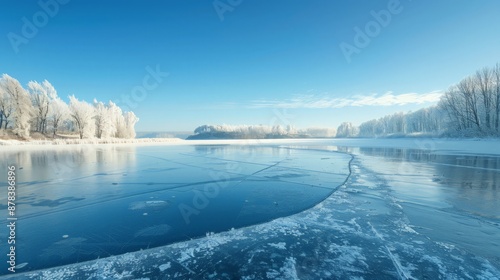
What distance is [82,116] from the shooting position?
4400cm

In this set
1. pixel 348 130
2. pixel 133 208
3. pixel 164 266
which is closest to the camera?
pixel 164 266

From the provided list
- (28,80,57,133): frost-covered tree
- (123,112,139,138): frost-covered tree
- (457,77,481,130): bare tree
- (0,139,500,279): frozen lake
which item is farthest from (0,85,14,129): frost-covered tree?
(457,77,481,130): bare tree

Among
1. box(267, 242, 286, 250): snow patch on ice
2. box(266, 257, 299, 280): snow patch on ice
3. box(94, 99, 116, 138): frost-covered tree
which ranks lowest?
box(267, 242, 286, 250): snow patch on ice

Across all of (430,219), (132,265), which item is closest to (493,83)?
(430,219)

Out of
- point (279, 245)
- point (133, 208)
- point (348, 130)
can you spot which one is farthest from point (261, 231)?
point (348, 130)

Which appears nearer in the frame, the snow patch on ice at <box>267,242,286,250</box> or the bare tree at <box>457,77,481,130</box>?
the snow patch on ice at <box>267,242,286,250</box>

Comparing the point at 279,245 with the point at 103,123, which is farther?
the point at 103,123

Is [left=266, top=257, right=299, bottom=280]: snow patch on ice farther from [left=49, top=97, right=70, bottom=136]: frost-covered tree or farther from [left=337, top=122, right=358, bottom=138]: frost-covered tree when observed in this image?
[left=337, top=122, right=358, bottom=138]: frost-covered tree

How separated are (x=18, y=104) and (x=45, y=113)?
19.1 ft

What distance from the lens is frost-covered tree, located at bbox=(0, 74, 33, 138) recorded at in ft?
117

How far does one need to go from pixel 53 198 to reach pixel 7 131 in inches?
1921

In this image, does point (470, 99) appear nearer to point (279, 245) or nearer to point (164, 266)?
point (279, 245)

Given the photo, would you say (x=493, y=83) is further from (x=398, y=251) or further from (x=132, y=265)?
(x=132, y=265)

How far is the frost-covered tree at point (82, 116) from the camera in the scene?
143 feet
